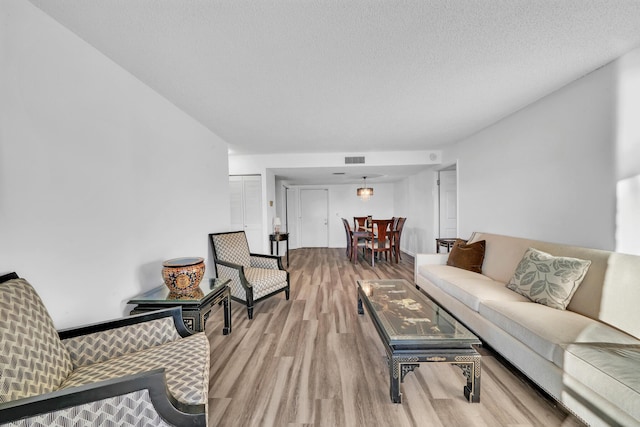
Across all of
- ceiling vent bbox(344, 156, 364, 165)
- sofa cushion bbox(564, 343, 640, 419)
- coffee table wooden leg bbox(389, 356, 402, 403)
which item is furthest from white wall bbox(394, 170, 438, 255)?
coffee table wooden leg bbox(389, 356, 402, 403)

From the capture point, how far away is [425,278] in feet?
10.4

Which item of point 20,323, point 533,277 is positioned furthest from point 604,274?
point 20,323

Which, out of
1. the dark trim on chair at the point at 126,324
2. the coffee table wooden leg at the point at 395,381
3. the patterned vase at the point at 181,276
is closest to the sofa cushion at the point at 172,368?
the dark trim on chair at the point at 126,324

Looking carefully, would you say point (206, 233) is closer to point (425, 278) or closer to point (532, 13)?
point (425, 278)

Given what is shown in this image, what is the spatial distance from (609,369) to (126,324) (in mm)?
2458

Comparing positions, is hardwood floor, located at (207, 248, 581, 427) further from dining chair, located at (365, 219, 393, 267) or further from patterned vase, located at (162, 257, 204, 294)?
dining chair, located at (365, 219, 393, 267)

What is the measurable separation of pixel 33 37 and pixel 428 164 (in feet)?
16.0

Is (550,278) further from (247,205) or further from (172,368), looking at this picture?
(247,205)

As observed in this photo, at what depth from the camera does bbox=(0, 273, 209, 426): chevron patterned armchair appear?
823 mm

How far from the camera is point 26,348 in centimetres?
96

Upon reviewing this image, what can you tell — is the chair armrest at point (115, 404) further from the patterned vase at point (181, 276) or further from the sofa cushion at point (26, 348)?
the patterned vase at point (181, 276)

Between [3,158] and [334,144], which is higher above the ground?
[334,144]

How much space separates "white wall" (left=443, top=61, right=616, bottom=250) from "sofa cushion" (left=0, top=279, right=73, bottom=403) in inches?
135

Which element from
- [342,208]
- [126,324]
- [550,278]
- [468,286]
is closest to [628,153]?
[550,278]
